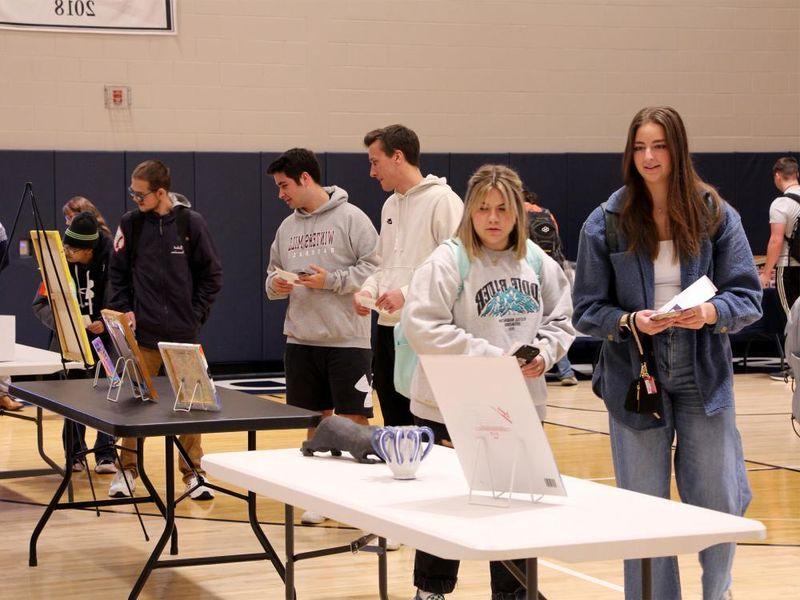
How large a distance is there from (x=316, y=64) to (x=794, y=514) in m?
6.44

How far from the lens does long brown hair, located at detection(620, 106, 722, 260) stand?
3232 mm

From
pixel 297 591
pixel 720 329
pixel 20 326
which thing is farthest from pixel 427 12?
pixel 720 329

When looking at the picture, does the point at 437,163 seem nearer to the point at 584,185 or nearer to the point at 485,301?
the point at 584,185

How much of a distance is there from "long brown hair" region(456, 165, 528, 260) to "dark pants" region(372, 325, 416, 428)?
3.77 feet

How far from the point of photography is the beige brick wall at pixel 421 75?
10.1 meters

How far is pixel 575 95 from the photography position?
11305 millimetres

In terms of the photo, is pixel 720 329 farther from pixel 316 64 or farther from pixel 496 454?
pixel 316 64

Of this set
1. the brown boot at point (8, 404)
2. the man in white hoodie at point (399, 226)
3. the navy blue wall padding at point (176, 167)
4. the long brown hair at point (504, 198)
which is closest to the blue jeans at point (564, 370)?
the navy blue wall padding at point (176, 167)

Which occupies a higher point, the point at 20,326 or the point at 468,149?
the point at 468,149

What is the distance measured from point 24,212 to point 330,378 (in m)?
5.46

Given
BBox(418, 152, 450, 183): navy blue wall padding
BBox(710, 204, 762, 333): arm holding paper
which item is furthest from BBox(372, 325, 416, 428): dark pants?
BBox(418, 152, 450, 183): navy blue wall padding

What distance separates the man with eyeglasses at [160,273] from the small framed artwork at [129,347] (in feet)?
3.97

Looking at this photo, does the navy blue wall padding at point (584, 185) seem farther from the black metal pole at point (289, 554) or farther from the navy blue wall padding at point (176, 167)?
the black metal pole at point (289, 554)

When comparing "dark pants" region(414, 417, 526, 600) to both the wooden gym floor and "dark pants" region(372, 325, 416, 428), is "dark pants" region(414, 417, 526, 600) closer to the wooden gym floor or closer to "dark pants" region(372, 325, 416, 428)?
the wooden gym floor
